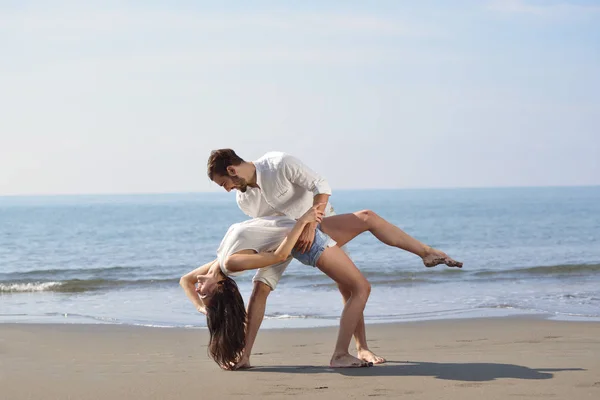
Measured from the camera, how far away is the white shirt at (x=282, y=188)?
5316 mm

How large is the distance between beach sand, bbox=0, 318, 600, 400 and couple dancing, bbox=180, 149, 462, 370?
0.77 feet

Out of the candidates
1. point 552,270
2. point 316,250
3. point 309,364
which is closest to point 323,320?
point 309,364

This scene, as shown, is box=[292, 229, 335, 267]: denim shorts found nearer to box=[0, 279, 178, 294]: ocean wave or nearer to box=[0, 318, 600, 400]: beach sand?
box=[0, 318, 600, 400]: beach sand

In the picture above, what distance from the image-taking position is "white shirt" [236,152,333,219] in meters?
5.32

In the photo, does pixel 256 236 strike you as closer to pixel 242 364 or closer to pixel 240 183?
pixel 240 183

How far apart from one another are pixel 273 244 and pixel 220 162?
0.64 meters

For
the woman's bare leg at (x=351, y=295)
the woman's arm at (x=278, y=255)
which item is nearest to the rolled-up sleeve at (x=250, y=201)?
the woman's arm at (x=278, y=255)

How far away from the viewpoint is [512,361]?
5.55 meters

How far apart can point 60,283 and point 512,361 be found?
35.8 ft

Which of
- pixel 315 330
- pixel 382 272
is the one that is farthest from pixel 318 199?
pixel 382 272

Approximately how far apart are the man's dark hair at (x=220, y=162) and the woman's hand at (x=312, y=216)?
55cm

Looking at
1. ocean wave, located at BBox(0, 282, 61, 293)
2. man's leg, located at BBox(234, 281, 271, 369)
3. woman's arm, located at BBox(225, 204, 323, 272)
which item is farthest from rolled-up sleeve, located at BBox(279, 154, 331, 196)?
ocean wave, located at BBox(0, 282, 61, 293)

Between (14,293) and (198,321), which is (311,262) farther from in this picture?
(14,293)

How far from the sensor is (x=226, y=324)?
5.44 metres
